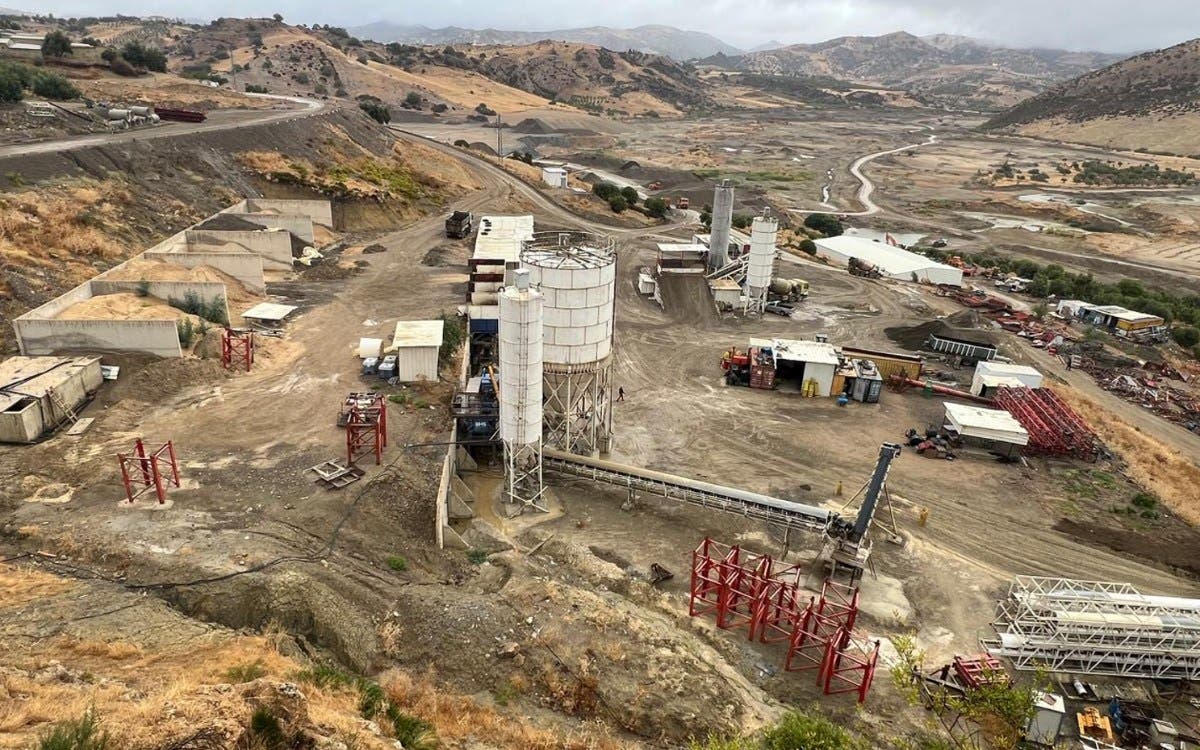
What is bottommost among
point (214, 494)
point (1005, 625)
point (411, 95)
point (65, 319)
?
point (1005, 625)

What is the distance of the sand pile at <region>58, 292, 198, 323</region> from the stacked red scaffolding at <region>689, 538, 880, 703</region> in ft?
109

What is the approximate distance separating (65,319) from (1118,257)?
10893 cm

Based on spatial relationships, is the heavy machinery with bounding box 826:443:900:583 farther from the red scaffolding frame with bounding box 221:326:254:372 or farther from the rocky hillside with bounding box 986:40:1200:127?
the rocky hillside with bounding box 986:40:1200:127

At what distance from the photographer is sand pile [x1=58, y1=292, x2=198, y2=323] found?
3591cm

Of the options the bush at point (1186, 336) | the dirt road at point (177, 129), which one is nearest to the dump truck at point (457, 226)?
the dirt road at point (177, 129)

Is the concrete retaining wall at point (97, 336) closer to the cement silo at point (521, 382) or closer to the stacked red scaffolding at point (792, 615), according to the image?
the cement silo at point (521, 382)

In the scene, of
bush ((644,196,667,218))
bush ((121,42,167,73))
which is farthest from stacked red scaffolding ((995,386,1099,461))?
bush ((121,42,167,73))

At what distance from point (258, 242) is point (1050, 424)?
57642 mm

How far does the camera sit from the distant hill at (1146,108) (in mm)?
162375

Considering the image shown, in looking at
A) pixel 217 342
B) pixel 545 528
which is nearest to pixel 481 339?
pixel 217 342

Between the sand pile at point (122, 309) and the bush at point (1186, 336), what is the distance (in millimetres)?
75979

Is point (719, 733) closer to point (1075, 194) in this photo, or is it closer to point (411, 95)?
point (1075, 194)

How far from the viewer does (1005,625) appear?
24188 millimetres

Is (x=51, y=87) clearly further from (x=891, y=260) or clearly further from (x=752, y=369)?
(x=891, y=260)
